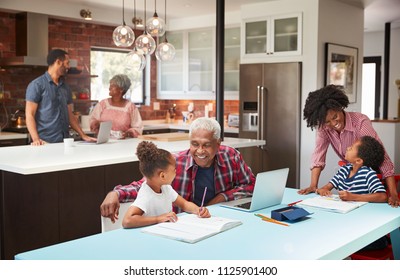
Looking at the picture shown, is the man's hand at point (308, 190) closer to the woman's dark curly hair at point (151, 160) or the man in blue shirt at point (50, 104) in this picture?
the woman's dark curly hair at point (151, 160)

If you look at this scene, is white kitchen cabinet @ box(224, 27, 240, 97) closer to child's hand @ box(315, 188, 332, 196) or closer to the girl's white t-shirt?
child's hand @ box(315, 188, 332, 196)

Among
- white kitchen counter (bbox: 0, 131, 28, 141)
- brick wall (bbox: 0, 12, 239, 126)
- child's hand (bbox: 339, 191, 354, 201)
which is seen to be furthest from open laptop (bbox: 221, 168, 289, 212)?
brick wall (bbox: 0, 12, 239, 126)

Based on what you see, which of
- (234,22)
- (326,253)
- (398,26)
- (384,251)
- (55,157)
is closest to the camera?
(326,253)

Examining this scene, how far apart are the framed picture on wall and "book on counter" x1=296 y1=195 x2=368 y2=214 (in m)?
3.43

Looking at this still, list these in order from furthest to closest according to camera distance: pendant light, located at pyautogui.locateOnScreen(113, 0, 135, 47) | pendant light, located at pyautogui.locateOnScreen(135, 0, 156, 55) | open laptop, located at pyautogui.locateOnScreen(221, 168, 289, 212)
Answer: pendant light, located at pyautogui.locateOnScreen(135, 0, 156, 55) < pendant light, located at pyautogui.locateOnScreen(113, 0, 135, 47) < open laptop, located at pyautogui.locateOnScreen(221, 168, 289, 212)

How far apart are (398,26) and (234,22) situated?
308 centimetres

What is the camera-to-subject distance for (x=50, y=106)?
448 cm

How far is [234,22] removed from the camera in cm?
671

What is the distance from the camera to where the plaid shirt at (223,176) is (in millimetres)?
2635

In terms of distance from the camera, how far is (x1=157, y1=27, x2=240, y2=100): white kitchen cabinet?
6.78 m

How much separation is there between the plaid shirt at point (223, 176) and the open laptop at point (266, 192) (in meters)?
0.19
